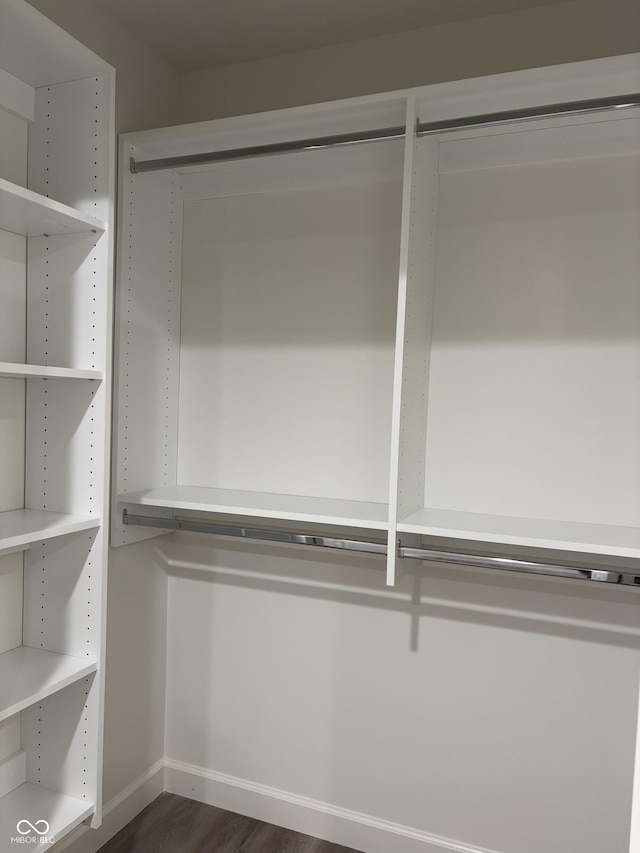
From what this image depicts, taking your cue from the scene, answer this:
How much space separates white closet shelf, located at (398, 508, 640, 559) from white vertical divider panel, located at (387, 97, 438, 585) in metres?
0.09

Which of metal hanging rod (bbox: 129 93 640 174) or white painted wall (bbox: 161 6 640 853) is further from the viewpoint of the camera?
white painted wall (bbox: 161 6 640 853)

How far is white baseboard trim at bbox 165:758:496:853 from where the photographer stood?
2.17 metres

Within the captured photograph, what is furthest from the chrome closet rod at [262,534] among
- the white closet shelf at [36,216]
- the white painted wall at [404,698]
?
the white closet shelf at [36,216]

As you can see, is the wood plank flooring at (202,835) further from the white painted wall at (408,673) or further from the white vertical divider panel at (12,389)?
the white vertical divider panel at (12,389)

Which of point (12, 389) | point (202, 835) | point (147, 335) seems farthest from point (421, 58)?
point (202, 835)

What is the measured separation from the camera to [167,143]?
2.10 m

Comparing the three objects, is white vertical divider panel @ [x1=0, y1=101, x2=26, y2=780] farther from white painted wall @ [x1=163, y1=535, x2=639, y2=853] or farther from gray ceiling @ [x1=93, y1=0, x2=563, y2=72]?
white painted wall @ [x1=163, y1=535, x2=639, y2=853]

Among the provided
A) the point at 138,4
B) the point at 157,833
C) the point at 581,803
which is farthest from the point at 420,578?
the point at 138,4

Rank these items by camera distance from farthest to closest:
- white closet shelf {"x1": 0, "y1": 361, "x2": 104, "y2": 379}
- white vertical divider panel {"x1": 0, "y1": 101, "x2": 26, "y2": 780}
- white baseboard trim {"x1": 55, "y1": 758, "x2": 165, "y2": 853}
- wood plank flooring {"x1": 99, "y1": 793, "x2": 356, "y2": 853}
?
wood plank flooring {"x1": 99, "y1": 793, "x2": 356, "y2": 853} → white baseboard trim {"x1": 55, "y1": 758, "x2": 165, "y2": 853} → white vertical divider panel {"x1": 0, "y1": 101, "x2": 26, "y2": 780} → white closet shelf {"x1": 0, "y1": 361, "x2": 104, "y2": 379}

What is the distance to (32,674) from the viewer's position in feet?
5.37

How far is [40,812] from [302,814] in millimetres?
980

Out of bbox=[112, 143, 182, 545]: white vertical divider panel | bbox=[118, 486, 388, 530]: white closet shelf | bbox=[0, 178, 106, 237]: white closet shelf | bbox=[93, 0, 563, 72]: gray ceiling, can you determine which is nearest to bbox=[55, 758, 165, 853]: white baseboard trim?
bbox=[112, 143, 182, 545]: white vertical divider panel

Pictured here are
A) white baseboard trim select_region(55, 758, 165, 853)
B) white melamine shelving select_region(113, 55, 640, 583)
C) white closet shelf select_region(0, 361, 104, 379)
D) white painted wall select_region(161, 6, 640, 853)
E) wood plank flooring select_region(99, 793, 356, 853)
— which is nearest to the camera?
white closet shelf select_region(0, 361, 104, 379)

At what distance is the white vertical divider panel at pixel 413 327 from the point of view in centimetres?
178
